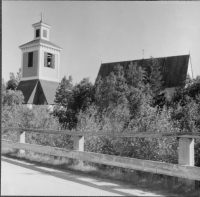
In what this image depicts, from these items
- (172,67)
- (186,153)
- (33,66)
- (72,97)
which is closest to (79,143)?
(186,153)

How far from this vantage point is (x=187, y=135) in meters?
4.12

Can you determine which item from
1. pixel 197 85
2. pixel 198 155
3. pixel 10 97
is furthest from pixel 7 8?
pixel 197 85

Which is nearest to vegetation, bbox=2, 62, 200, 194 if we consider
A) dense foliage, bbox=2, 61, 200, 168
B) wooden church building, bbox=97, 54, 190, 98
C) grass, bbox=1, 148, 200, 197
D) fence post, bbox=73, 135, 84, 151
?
dense foliage, bbox=2, 61, 200, 168

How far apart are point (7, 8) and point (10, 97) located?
42.9 ft

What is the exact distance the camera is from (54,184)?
4285 millimetres

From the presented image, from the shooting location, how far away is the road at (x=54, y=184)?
139 inches

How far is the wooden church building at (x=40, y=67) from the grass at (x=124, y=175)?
2.19m

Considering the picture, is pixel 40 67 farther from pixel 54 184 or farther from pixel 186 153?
pixel 186 153

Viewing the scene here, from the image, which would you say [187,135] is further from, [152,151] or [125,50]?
[125,50]

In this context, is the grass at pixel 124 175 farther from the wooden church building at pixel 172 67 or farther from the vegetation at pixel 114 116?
the wooden church building at pixel 172 67

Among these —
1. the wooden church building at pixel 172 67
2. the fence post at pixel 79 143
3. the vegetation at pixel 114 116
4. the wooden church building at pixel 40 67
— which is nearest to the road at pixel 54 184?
the fence post at pixel 79 143

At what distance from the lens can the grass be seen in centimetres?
421

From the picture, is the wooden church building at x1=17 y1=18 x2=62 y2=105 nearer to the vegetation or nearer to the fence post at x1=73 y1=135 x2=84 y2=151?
the vegetation

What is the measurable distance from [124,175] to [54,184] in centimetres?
132
